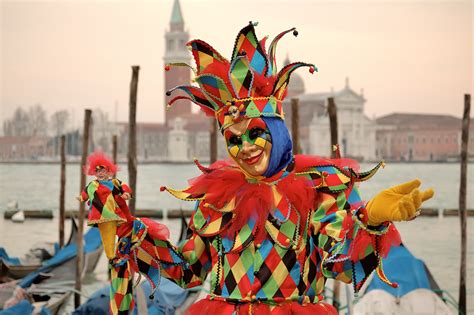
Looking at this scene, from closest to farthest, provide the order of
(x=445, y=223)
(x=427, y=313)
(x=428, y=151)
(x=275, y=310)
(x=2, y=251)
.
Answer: (x=275, y=310) → (x=427, y=313) → (x=2, y=251) → (x=445, y=223) → (x=428, y=151)

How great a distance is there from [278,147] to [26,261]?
895 centimetres

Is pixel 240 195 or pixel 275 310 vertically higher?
pixel 240 195

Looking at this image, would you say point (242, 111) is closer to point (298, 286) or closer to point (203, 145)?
point (298, 286)

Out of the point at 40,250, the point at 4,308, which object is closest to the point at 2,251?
the point at 40,250

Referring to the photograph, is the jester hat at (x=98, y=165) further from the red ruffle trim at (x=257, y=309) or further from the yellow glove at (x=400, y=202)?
the yellow glove at (x=400, y=202)

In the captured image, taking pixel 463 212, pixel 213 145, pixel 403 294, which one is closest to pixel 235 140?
pixel 403 294

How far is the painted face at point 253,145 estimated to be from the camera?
2.87 meters

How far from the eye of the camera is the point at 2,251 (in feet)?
35.3

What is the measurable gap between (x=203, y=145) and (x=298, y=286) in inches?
2800

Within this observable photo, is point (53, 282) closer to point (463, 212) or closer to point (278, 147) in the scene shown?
point (463, 212)

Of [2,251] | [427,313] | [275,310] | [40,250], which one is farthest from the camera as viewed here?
[40,250]

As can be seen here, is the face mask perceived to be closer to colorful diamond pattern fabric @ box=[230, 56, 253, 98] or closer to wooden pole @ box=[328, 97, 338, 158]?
colorful diamond pattern fabric @ box=[230, 56, 253, 98]

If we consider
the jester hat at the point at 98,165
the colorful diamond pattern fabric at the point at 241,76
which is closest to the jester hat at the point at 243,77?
the colorful diamond pattern fabric at the point at 241,76

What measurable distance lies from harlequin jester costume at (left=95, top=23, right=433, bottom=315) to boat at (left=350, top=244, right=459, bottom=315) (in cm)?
321
